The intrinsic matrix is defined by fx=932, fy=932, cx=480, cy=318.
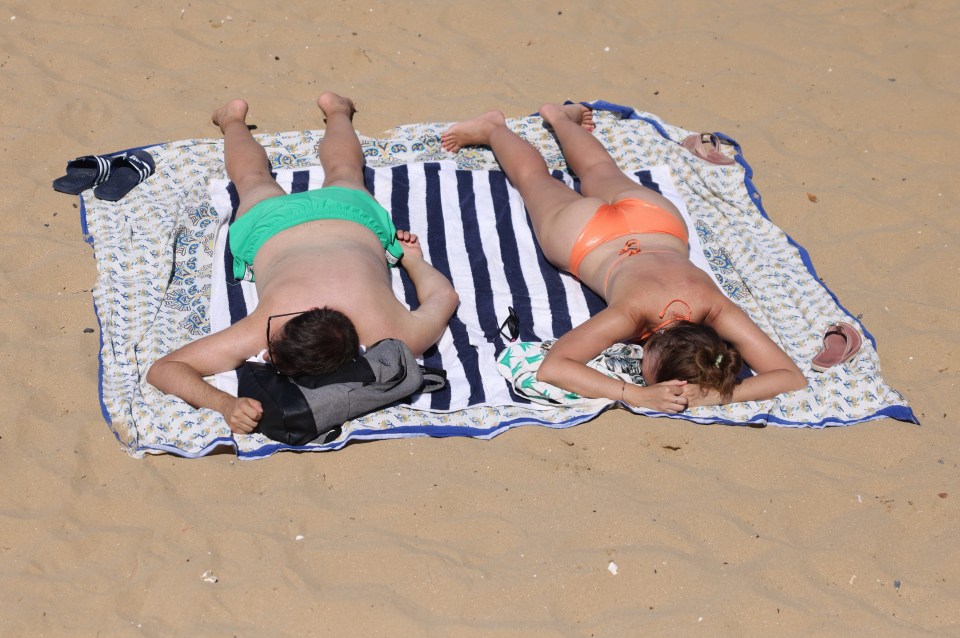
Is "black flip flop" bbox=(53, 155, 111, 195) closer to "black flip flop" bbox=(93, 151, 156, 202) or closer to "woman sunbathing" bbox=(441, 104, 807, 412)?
"black flip flop" bbox=(93, 151, 156, 202)

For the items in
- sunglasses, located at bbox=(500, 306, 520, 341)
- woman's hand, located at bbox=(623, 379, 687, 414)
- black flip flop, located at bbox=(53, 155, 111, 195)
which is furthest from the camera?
black flip flop, located at bbox=(53, 155, 111, 195)

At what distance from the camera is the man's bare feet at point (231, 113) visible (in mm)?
5898

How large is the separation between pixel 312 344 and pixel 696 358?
180cm

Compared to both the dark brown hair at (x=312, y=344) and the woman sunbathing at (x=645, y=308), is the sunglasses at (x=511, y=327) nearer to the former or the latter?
the woman sunbathing at (x=645, y=308)

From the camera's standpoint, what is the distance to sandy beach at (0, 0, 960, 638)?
383 cm

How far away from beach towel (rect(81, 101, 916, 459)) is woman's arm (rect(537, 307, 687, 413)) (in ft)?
0.29

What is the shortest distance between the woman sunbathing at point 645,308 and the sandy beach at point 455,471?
0.23 meters

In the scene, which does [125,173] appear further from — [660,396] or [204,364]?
[660,396]

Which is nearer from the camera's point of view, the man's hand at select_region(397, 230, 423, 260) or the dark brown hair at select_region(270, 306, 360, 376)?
the dark brown hair at select_region(270, 306, 360, 376)

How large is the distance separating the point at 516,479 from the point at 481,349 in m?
0.87

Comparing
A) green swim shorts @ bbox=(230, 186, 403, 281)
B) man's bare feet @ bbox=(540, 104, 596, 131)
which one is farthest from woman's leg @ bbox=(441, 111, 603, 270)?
green swim shorts @ bbox=(230, 186, 403, 281)

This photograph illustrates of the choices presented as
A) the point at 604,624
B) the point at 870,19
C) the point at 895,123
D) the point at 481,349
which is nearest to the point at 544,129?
the point at 481,349

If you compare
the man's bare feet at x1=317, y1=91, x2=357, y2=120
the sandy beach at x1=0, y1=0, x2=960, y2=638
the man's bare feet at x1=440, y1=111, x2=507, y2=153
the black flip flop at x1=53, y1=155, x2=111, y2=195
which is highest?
the man's bare feet at x1=317, y1=91, x2=357, y2=120

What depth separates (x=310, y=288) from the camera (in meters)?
4.41
